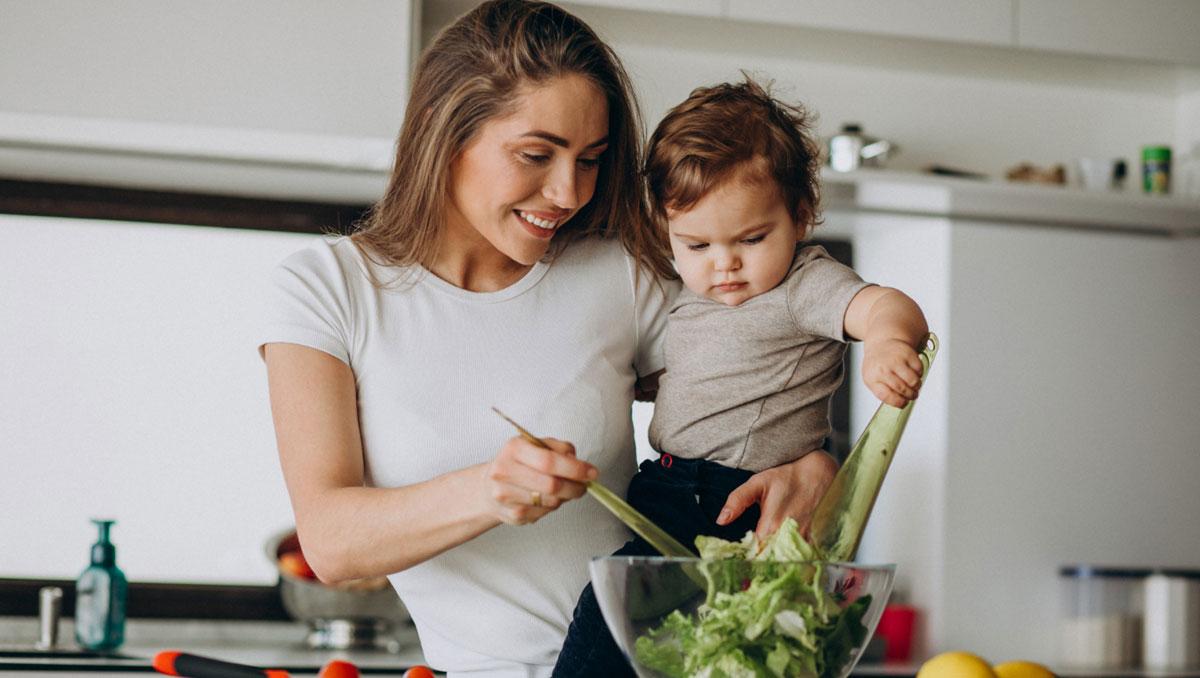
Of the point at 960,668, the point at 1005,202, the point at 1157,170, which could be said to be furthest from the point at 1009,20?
the point at 960,668

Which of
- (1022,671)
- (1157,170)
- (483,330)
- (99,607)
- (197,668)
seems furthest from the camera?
(1157,170)

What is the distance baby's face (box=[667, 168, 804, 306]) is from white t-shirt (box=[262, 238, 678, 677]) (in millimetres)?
130

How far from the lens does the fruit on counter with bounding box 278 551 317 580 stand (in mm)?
2688

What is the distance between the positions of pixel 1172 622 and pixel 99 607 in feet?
7.12

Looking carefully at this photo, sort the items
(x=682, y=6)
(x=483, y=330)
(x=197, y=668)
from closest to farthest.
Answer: (x=197, y=668)
(x=483, y=330)
(x=682, y=6)

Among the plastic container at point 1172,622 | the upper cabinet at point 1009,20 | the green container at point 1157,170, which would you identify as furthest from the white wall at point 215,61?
the plastic container at point 1172,622

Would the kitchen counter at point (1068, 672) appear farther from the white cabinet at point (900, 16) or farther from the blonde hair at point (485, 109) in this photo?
the blonde hair at point (485, 109)

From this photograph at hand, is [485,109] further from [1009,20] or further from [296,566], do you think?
[1009,20]

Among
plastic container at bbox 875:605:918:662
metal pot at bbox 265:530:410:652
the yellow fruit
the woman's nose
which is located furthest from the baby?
plastic container at bbox 875:605:918:662

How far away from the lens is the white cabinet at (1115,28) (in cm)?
281

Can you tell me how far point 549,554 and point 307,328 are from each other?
0.96 feet

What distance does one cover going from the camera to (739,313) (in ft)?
4.02

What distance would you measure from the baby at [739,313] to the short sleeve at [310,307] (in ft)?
0.99

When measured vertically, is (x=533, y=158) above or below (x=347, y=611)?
above
